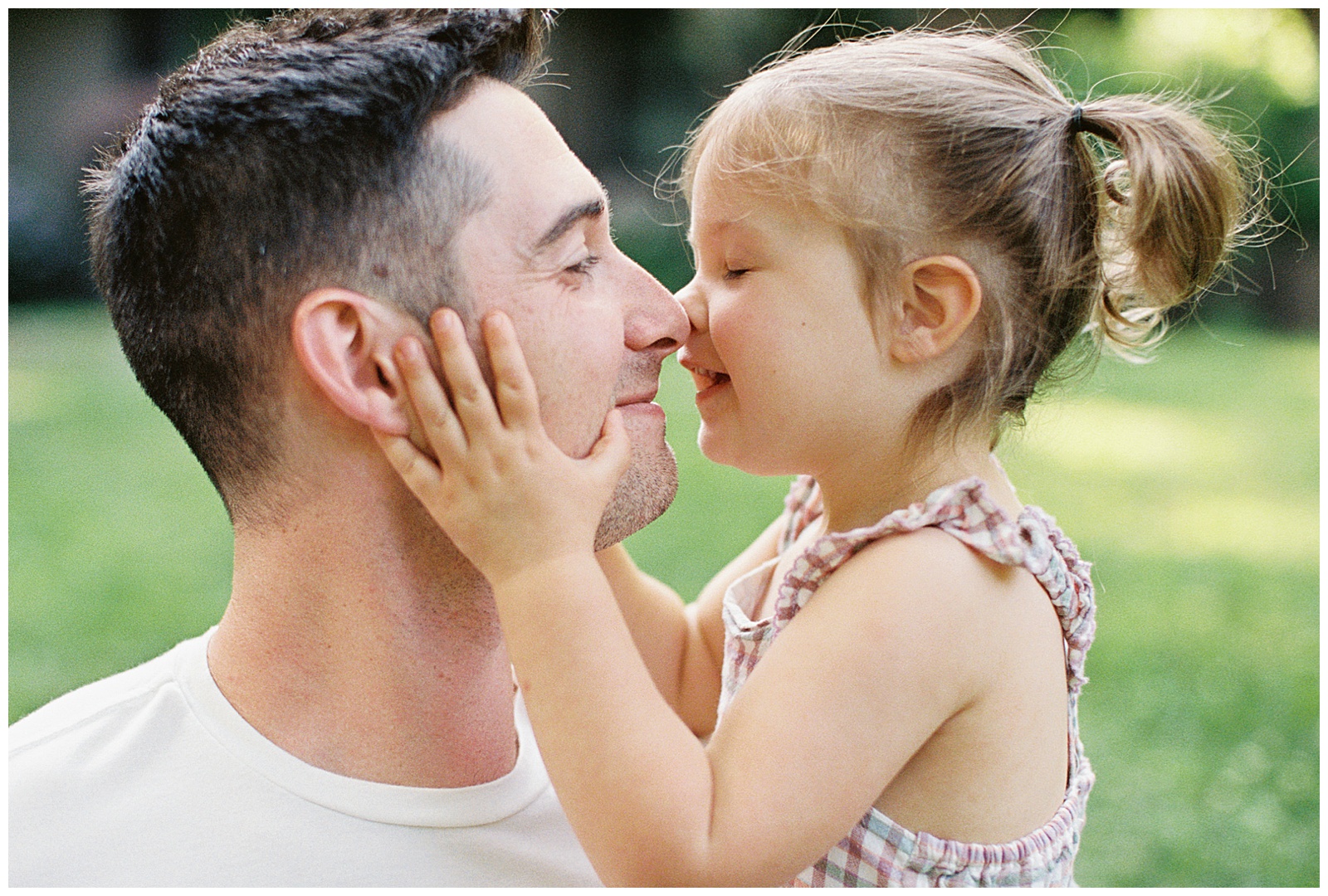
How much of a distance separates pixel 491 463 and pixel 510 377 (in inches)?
4.8

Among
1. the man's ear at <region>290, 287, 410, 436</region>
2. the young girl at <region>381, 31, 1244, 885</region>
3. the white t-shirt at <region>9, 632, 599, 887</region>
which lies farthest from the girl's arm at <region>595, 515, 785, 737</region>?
the man's ear at <region>290, 287, 410, 436</region>

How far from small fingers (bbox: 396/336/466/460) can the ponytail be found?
1097 millimetres

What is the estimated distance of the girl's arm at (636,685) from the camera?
5.16 feet

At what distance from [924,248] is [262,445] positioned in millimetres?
1011

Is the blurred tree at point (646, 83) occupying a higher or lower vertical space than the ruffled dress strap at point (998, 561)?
lower

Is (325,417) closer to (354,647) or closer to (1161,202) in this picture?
(354,647)

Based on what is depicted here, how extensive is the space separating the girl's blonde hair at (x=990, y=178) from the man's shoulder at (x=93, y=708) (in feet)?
3.71

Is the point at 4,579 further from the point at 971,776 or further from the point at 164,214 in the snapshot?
the point at 971,776

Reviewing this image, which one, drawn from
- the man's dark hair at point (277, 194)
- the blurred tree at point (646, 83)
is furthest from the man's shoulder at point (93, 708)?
the blurred tree at point (646, 83)

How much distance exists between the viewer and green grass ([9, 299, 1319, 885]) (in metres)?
4.39

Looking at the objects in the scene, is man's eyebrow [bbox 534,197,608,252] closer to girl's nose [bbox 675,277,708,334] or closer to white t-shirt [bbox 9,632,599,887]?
girl's nose [bbox 675,277,708,334]

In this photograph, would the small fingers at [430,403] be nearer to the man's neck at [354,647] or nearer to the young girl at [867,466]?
the young girl at [867,466]

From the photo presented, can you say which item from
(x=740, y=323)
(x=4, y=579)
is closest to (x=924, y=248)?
(x=740, y=323)

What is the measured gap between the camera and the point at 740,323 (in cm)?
194
